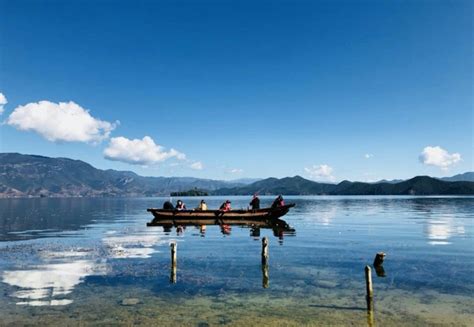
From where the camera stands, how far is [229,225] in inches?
2346

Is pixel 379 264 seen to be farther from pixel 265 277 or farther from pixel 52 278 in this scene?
pixel 52 278

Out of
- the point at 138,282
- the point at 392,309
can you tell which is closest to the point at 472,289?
the point at 392,309

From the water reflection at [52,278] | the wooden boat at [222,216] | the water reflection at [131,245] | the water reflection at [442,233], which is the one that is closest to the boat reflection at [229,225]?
the wooden boat at [222,216]

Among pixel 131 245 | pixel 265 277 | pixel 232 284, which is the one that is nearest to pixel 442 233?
pixel 265 277

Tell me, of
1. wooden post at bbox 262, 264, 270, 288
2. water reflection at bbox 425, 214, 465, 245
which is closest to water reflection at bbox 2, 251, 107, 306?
wooden post at bbox 262, 264, 270, 288

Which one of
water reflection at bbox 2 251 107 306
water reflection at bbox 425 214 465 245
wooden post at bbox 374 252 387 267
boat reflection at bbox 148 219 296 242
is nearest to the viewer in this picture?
water reflection at bbox 2 251 107 306

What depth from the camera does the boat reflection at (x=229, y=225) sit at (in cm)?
5062

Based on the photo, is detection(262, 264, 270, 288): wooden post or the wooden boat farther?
the wooden boat

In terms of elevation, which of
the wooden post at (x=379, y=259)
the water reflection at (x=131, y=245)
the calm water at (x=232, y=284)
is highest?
the wooden post at (x=379, y=259)

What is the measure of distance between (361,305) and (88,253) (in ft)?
82.3

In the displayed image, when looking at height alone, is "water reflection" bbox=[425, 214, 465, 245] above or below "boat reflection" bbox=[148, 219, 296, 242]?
below

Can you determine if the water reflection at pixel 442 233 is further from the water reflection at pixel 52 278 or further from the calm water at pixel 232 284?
the water reflection at pixel 52 278

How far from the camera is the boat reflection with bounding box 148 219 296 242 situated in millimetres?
50625

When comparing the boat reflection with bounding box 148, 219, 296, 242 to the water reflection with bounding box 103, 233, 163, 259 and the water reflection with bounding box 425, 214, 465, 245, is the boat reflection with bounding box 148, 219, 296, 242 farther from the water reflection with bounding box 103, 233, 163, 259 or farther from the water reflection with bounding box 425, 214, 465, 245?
the water reflection with bounding box 425, 214, 465, 245
